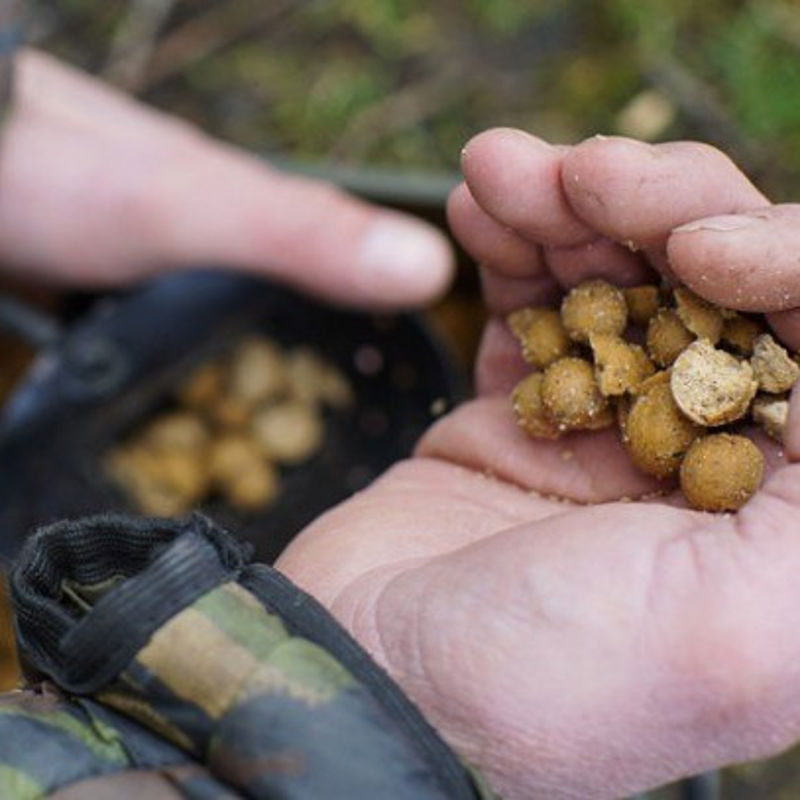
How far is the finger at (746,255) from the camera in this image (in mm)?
671

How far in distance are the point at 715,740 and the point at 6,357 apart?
1027 mm

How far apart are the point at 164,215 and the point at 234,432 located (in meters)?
0.22

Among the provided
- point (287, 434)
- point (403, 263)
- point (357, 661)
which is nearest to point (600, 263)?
point (357, 661)

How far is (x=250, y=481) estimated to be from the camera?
1.33 metres

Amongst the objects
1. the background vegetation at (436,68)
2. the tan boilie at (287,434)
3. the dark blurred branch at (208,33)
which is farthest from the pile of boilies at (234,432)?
the dark blurred branch at (208,33)

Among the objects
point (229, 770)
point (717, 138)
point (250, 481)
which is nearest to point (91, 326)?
point (250, 481)

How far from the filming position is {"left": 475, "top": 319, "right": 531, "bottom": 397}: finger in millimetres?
881

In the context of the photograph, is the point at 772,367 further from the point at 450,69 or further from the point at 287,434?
the point at 450,69

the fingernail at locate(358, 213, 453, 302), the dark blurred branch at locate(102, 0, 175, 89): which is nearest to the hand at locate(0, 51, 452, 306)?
the fingernail at locate(358, 213, 453, 302)

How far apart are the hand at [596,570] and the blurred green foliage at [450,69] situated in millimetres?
842

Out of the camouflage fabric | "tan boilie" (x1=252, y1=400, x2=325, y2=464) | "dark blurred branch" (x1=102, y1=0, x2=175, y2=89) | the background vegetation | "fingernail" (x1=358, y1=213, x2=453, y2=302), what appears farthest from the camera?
"dark blurred branch" (x1=102, y1=0, x2=175, y2=89)

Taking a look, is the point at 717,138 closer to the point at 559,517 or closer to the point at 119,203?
the point at 119,203

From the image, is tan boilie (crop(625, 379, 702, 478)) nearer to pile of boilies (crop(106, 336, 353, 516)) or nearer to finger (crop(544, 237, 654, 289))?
finger (crop(544, 237, 654, 289))

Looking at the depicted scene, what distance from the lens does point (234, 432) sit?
4.52 ft
